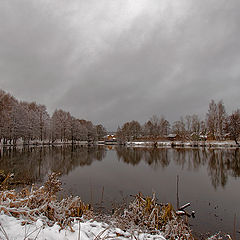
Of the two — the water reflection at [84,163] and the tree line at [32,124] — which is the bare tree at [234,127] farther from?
the tree line at [32,124]

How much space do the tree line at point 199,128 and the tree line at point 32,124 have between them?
19.6m

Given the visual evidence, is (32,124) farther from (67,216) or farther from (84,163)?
(67,216)

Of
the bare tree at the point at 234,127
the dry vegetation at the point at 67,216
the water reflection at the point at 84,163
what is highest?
the bare tree at the point at 234,127

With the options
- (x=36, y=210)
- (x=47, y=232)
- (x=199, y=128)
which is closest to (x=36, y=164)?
(x=36, y=210)

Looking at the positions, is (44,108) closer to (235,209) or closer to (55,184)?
(55,184)

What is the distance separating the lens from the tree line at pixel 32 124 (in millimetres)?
38562

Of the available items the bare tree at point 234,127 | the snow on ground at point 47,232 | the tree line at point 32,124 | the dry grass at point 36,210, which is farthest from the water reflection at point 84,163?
the bare tree at point 234,127

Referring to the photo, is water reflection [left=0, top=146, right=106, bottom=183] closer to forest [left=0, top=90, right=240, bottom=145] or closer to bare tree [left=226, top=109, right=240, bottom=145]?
forest [left=0, top=90, right=240, bottom=145]

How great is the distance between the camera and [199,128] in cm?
6488

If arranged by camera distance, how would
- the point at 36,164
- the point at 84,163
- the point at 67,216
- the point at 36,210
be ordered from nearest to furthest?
the point at 36,210 < the point at 67,216 < the point at 36,164 < the point at 84,163

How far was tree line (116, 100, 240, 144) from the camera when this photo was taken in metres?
47.7

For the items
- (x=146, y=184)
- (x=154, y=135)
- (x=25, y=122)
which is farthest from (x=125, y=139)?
(x=146, y=184)

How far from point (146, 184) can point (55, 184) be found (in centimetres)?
556

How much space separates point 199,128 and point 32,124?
55.2m
